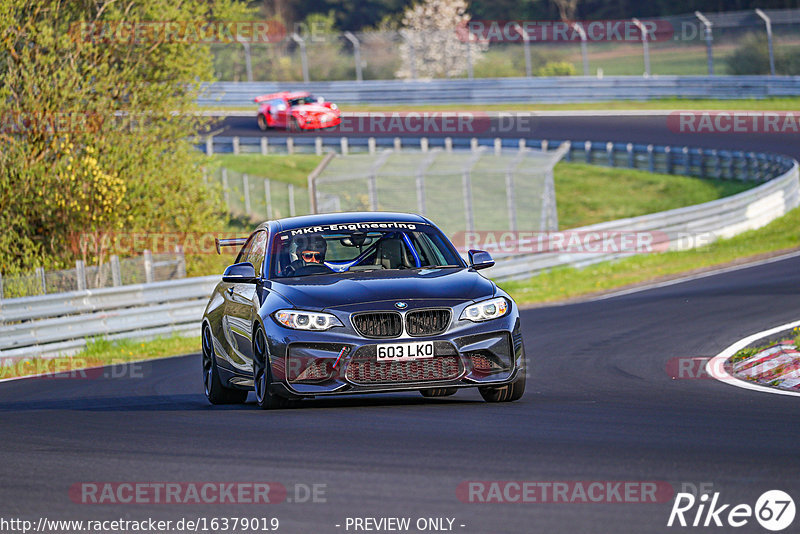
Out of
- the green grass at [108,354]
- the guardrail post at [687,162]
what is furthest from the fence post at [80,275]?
the guardrail post at [687,162]

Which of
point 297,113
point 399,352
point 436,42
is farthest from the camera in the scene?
point 436,42

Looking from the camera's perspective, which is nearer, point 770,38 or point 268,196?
point 268,196

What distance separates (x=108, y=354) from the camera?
18578 millimetres

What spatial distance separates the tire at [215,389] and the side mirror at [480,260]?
227cm

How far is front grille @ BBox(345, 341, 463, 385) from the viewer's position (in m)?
8.98

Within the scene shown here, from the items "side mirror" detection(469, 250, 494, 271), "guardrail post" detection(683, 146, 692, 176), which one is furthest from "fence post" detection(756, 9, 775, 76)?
"side mirror" detection(469, 250, 494, 271)

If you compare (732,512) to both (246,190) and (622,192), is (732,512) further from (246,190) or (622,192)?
(622,192)

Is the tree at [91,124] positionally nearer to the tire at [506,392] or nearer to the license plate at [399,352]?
the tire at [506,392]

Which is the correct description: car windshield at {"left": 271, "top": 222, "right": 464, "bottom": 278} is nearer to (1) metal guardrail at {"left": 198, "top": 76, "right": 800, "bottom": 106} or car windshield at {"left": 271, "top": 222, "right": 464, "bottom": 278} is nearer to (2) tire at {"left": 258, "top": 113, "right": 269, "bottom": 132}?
(1) metal guardrail at {"left": 198, "top": 76, "right": 800, "bottom": 106}

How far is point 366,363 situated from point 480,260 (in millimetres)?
1799

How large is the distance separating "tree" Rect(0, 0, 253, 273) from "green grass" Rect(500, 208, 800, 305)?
7.74 metres

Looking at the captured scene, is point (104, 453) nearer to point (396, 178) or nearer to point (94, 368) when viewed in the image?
point (94, 368)

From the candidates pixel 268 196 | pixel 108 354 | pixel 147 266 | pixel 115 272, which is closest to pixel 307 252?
pixel 108 354

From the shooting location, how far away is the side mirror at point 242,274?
33.2 feet
